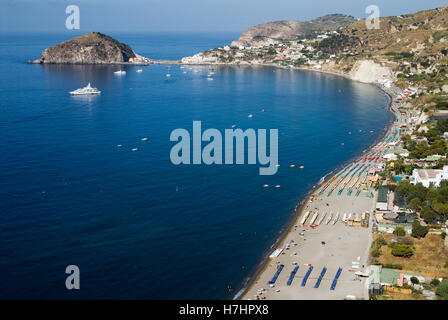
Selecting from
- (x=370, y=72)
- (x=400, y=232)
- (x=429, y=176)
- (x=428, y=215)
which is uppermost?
(x=370, y=72)

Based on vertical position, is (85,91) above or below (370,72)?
below

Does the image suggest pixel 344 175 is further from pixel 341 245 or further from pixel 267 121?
pixel 267 121

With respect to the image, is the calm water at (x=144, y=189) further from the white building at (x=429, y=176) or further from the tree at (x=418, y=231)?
the tree at (x=418, y=231)

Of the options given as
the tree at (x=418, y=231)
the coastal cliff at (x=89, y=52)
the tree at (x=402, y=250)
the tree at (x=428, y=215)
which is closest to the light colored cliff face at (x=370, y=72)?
the coastal cliff at (x=89, y=52)

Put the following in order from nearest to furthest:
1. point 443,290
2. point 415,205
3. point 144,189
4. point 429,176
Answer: point 443,290 < point 415,205 < point 429,176 < point 144,189

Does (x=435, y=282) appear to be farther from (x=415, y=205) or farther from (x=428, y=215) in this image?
(x=415, y=205)

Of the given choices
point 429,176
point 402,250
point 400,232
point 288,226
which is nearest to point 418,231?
point 400,232
